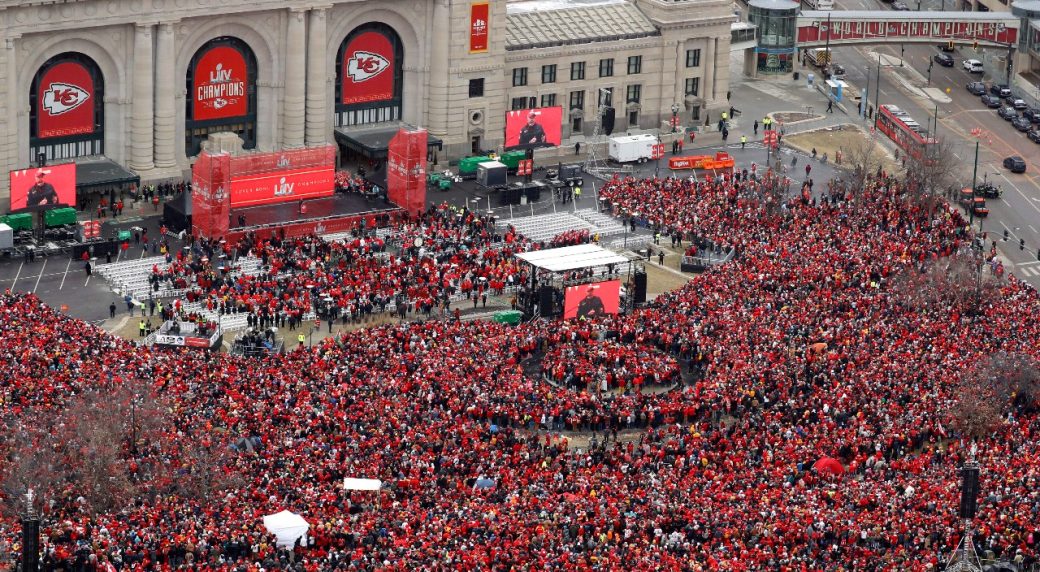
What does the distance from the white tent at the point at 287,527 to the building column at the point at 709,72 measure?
300 ft

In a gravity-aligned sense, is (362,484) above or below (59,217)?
below

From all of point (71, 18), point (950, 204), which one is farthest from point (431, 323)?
point (950, 204)

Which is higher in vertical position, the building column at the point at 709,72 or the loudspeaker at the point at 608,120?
the building column at the point at 709,72

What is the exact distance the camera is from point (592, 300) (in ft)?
480

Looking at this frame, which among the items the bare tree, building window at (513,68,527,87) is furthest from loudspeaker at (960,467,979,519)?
building window at (513,68,527,87)

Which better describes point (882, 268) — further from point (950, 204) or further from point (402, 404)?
point (402, 404)

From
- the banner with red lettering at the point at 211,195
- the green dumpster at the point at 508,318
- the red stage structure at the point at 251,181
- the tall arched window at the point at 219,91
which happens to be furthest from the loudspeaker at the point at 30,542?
the tall arched window at the point at 219,91

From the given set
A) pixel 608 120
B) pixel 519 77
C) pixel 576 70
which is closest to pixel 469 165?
pixel 519 77

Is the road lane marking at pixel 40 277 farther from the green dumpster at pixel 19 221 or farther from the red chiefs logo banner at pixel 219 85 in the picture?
the red chiefs logo banner at pixel 219 85

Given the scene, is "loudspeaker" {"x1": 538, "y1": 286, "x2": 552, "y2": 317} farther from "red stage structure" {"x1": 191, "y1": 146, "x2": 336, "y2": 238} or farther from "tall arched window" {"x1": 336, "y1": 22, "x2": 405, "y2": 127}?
"tall arched window" {"x1": 336, "y1": 22, "x2": 405, "y2": 127}

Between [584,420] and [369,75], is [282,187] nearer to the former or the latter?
[369,75]

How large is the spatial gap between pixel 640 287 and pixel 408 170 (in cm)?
2269

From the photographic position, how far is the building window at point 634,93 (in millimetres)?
190875

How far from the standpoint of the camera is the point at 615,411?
427 ft
